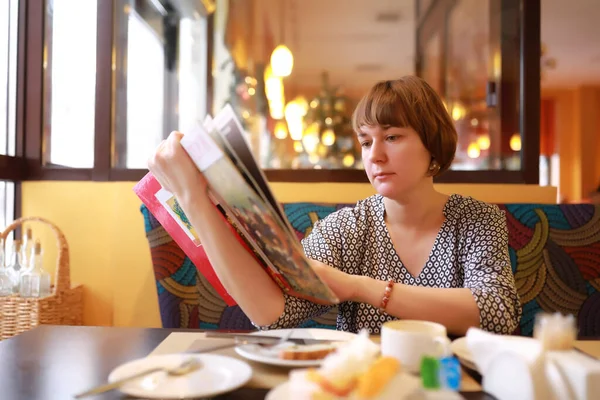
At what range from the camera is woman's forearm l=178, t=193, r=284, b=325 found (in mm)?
895

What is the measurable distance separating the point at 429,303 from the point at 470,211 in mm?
323

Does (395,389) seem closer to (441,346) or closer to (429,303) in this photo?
(441,346)

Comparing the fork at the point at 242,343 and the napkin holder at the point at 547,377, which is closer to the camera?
the napkin holder at the point at 547,377

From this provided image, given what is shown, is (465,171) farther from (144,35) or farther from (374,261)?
(144,35)

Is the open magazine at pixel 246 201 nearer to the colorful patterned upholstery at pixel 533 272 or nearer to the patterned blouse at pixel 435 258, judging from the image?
the patterned blouse at pixel 435 258

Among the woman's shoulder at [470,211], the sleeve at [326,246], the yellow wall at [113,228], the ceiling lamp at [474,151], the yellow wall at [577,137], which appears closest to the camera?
the sleeve at [326,246]

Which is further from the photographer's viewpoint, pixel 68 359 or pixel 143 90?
pixel 143 90

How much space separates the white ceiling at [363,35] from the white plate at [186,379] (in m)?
1.75

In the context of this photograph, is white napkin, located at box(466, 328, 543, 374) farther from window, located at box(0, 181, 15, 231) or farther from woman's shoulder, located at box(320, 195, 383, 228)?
window, located at box(0, 181, 15, 231)

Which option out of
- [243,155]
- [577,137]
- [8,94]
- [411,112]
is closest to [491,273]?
[411,112]

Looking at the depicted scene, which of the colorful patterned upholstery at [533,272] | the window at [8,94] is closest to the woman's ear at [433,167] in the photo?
the colorful patterned upholstery at [533,272]

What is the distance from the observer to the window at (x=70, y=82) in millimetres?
2363

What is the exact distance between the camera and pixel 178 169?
33.7 inches

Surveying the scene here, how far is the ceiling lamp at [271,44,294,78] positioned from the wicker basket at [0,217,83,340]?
5.53 ft
